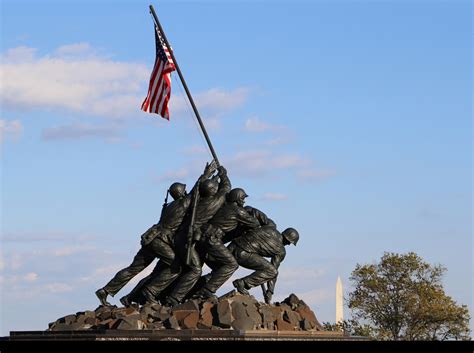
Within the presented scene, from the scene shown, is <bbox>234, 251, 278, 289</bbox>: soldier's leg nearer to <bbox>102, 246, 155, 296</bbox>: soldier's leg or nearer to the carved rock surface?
the carved rock surface

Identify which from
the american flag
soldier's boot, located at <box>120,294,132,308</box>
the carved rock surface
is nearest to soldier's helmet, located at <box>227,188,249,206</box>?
the carved rock surface

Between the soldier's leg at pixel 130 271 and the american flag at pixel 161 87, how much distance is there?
3.35 meters

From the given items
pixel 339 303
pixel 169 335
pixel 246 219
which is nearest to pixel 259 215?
pixel 246 219

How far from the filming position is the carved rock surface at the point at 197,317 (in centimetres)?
2725

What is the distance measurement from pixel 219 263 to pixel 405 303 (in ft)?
58.3

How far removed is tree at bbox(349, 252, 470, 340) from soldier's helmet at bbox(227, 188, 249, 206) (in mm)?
16424

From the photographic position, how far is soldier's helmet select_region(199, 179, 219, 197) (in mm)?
29514

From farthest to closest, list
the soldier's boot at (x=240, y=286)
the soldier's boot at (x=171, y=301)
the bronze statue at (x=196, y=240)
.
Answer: the soldier's boot at (x=240, y=286), the bronze statue at (x=196, y=240), the soldier's boot at (x=171, y=301)

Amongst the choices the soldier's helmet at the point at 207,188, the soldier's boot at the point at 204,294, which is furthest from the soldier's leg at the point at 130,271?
A: the soldier's helmet at the point at 207,188

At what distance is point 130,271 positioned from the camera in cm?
2955

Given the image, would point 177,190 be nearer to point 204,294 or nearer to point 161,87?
point 204,294

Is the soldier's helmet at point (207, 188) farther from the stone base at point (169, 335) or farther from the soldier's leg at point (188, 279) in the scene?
the stone base at point (169, 335)

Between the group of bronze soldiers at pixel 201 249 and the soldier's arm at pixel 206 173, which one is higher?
the soldier's arm at pixel 206 173
